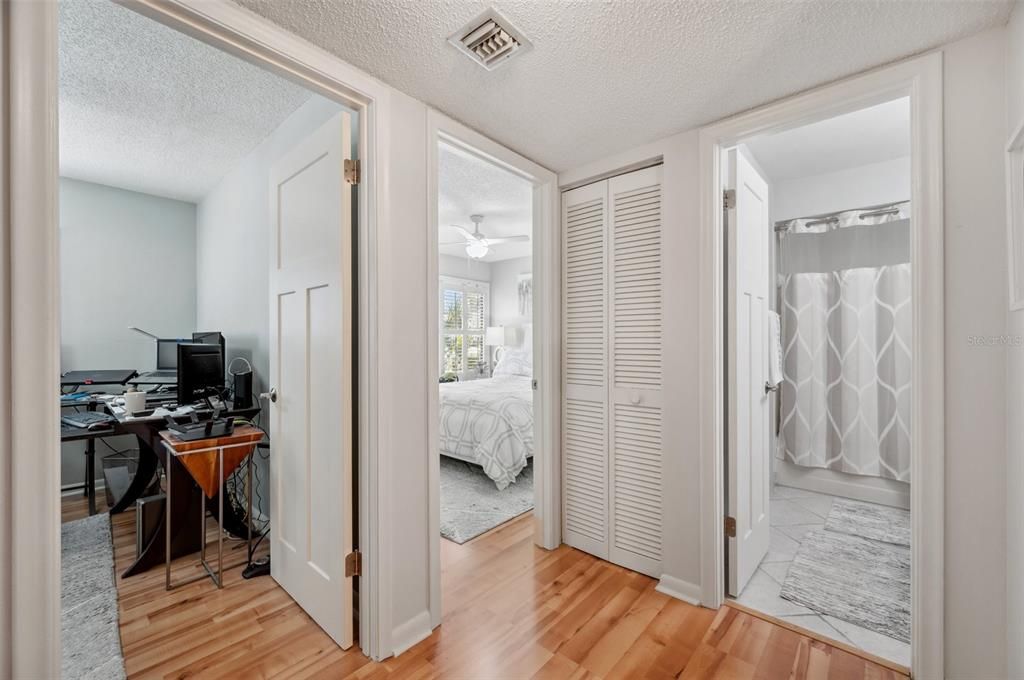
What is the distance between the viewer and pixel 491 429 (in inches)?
145

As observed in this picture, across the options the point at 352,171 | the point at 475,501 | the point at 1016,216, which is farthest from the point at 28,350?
the point at 475,501

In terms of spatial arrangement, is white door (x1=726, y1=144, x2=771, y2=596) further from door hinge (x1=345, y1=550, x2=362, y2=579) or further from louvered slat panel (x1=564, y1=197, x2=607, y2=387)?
door hinge (x1=345, y1=550, x2=362, y2=579)

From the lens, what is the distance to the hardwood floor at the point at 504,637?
164cm

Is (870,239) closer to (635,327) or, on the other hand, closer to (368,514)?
(635,327)

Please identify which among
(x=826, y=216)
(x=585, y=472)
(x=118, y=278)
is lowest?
(x=585, y=472)

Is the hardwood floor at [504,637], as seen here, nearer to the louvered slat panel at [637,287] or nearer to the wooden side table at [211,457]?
the wooden side table at [211,457]

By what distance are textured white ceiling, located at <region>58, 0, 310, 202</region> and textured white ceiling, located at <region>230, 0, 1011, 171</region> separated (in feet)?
3.06

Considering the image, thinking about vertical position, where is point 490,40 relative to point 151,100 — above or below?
below

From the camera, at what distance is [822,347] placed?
3.54m

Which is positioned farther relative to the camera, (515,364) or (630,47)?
(515,364)

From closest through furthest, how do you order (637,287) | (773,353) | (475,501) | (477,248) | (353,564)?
(353,564)
(637,287)
(773,353)
(475,501)
(477,248)

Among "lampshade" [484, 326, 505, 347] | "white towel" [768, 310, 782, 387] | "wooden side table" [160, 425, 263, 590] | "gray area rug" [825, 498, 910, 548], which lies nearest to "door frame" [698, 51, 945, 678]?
"white towel" [768, 310, 782, 387]

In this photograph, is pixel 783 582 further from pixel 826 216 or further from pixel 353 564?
pixel 826 216

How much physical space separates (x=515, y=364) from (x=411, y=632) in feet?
14.7
